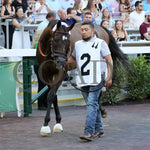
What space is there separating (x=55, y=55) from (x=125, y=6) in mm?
8580

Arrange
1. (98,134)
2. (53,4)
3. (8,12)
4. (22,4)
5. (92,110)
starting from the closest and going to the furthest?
(92,110)
(98,134)
(8,12)
(22,4)
(53,4)

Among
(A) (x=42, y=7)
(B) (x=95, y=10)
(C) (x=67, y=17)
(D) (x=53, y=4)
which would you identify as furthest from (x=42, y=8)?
(C) (x=67, y=17)

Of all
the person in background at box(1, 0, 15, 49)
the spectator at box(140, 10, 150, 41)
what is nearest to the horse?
the person in background at box(1, 0, 15, 49)

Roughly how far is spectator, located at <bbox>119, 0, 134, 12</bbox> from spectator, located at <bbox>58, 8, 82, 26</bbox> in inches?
163

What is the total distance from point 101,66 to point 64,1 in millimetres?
7184

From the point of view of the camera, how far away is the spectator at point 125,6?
47.0 feet

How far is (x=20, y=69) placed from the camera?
29.6ft

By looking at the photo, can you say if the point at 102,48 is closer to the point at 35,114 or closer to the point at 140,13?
the point at 35,114

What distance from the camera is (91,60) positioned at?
236 inches

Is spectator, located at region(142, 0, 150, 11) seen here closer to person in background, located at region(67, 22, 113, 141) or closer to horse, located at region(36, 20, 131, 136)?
horse, located at region(36, 20, 131, 136)

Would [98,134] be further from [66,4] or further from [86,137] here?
[66,4]

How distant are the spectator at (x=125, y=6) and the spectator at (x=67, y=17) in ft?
13.6

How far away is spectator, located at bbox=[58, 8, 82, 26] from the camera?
9805mm

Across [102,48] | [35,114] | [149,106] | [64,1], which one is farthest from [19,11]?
[102,48]
